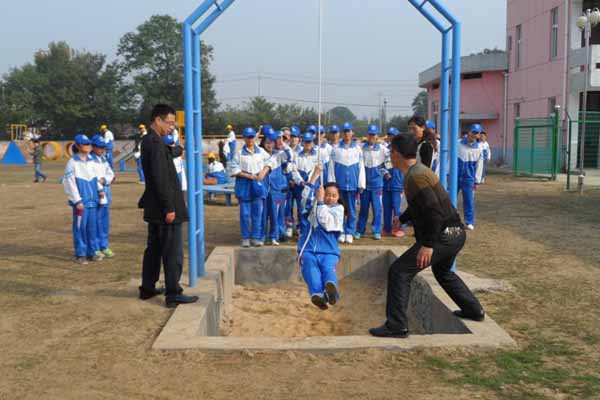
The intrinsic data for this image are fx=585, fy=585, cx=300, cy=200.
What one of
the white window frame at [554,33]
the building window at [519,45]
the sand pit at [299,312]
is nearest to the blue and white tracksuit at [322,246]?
the sand pit at [299,312]

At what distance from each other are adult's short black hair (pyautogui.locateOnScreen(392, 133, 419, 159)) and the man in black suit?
7.50ft

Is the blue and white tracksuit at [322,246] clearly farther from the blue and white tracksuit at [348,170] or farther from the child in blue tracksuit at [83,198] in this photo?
the child in blue tracksuit at [83,198]

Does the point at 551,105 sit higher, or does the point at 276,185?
the point at 551,105

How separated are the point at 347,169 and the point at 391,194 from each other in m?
1.20

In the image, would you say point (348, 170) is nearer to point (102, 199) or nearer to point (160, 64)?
point (102, 199)

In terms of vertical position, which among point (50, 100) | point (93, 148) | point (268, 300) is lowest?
point (268, 300)

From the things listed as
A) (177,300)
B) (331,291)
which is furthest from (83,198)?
(331,291)

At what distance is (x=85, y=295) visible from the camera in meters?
6.50

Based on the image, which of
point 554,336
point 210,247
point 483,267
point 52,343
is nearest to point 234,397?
point 52,343

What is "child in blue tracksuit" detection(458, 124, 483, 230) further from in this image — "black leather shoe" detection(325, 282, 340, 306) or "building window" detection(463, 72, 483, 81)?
"building window" detection(463, 72, 483, 81)

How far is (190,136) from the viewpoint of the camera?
6.47 m

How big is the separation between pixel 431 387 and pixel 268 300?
160 inches

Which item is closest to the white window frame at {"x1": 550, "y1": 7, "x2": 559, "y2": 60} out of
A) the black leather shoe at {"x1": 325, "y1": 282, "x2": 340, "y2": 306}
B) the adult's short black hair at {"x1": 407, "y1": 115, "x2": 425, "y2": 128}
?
the adult's short black hair at {"x1": 407, "y1": 115, "x2": 425, "y2": 128}

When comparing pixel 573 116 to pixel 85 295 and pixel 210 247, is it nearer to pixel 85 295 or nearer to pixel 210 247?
pixel 210 247
